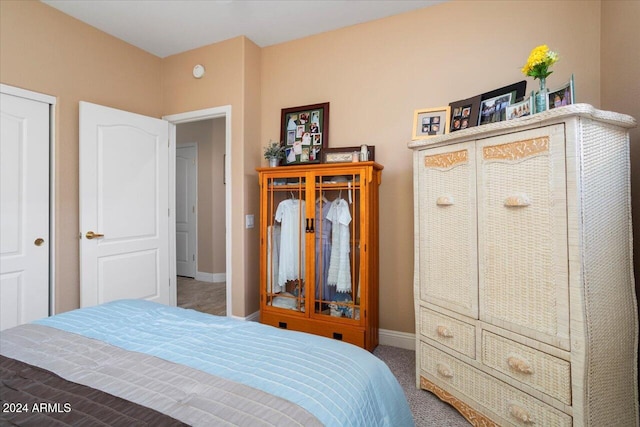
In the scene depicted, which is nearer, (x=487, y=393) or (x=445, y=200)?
(x=487, y=393)

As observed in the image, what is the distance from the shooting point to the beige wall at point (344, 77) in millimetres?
2137

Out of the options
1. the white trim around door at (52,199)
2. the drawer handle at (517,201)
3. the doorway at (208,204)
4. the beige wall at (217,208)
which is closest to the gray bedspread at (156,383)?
the drawer handle at (517,201)

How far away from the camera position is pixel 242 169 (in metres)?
3.03

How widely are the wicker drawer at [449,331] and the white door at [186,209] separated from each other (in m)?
4.23

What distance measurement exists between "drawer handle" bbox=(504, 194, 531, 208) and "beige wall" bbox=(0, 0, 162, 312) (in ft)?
10.7

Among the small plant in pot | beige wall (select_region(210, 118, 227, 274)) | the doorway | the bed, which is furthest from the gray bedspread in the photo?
beige wall (select_region(210, 118, 227, 274))

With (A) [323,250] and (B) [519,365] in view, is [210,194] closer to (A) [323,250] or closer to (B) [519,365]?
(A) [323,250]

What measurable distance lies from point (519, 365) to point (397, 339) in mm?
1298

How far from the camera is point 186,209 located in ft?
17.4

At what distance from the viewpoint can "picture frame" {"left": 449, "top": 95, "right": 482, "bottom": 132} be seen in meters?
1.91

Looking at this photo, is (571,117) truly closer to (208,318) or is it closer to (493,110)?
(493,110)

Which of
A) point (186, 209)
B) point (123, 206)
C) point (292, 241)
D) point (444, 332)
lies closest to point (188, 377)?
point (444, 332)

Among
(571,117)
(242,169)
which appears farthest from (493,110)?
(242,169)

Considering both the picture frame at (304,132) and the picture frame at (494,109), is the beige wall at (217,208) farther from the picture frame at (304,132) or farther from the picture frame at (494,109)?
the picture frame at (494,109)
